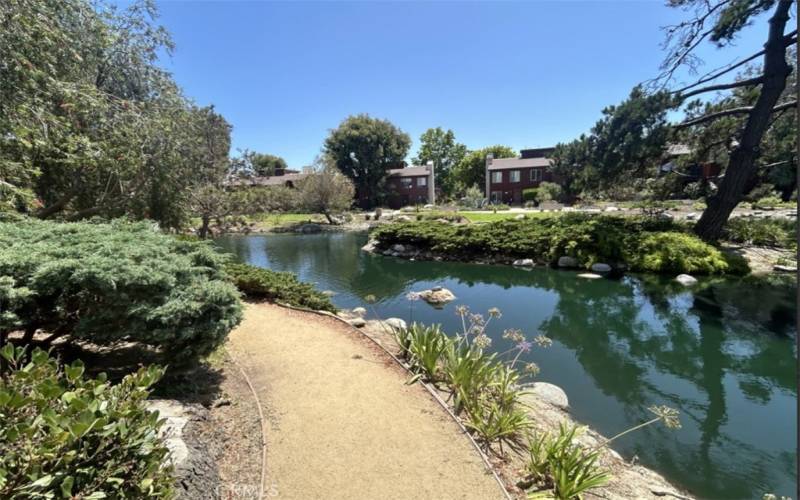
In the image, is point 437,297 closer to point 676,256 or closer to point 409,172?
point 676,256

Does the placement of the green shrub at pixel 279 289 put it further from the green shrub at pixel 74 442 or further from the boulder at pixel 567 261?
the boulder at pixel 567 261

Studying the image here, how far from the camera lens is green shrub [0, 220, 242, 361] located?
3.60 metres

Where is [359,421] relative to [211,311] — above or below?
below

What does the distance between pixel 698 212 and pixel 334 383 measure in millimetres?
31136

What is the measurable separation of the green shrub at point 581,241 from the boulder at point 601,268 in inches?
9.6

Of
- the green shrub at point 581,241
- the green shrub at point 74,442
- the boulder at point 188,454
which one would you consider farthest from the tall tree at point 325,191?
the green shrub at point 74,442

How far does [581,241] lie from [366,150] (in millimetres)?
32147

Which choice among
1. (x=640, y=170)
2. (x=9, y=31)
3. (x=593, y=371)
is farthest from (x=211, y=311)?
(x=640, y=170)

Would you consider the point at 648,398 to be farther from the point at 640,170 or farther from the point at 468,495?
the point at 640,170

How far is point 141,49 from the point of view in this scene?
10.0 m

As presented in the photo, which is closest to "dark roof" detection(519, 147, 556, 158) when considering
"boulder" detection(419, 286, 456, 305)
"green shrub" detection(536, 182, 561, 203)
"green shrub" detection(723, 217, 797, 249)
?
"green shrub" detection(536, 182, 561, 203)

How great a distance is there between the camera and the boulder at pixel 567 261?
15380 mm

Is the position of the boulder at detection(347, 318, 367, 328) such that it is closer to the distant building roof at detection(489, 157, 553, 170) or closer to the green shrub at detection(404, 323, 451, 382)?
the green shrub at detection(404, 323, 451, 382)

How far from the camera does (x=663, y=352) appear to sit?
7.86 meters
